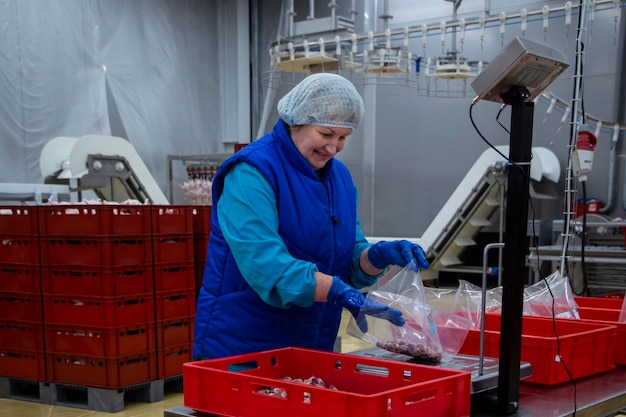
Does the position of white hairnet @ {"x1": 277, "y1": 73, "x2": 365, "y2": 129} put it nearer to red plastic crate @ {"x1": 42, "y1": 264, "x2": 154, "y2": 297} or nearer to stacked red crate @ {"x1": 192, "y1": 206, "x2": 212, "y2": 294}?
red plastic crate @ {"x1": 42, "y1": 264, "x2": 154, "y2": 297}

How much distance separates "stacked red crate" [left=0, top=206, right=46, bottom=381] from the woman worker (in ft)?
8.02

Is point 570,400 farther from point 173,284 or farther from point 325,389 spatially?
point 173,284

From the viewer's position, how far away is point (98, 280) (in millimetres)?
3430

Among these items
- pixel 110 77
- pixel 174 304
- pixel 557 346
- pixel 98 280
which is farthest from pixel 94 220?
pixel 110 77

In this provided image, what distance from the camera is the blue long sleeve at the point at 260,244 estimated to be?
1.29 m

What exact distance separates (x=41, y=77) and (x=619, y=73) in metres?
6.29

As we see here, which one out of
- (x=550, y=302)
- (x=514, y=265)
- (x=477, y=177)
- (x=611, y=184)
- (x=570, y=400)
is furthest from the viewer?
(x=611, y=184)

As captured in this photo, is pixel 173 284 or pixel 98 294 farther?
pixel 173 284

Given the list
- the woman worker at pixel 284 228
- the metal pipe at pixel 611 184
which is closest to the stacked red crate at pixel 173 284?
the woman worker at pixel 284 228

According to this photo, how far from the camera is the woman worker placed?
1.36 m

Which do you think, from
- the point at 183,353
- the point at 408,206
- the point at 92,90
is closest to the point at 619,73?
the point at 408,206

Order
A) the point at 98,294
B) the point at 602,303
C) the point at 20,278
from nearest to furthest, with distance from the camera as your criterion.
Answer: the point at 602,303 < the point at 98,294 < the point at 20,278

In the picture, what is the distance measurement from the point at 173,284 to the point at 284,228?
247 centimetres

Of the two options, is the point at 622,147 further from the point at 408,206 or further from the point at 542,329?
the point at 542,329
